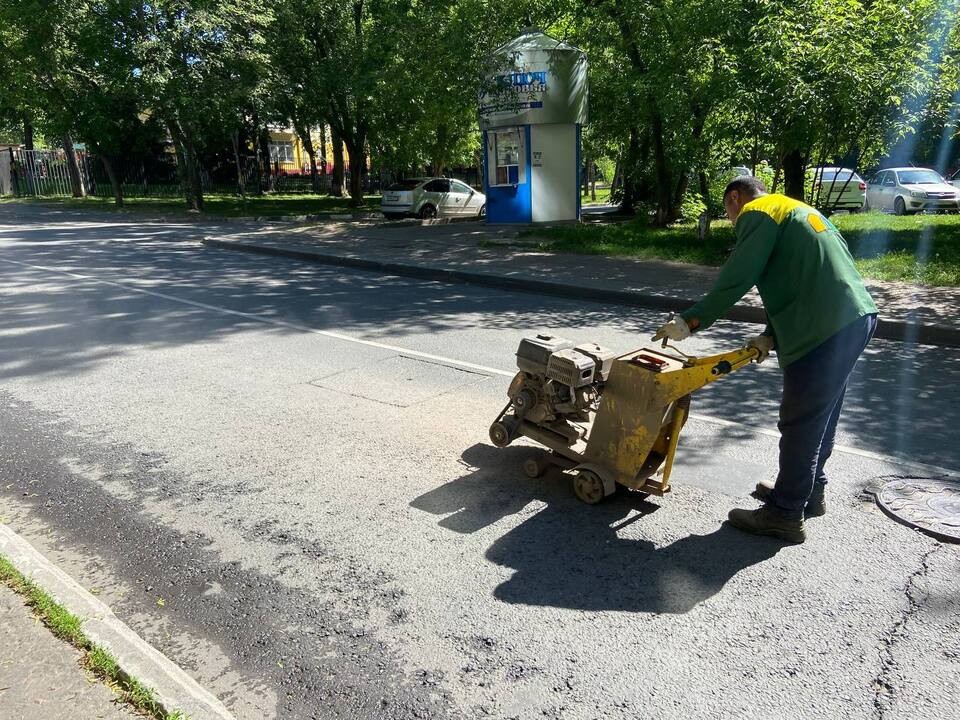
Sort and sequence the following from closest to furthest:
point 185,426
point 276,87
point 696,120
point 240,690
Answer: point 240,690 → point 185,426 → point 696,120 → point 276,87

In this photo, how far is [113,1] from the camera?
24.8 meters

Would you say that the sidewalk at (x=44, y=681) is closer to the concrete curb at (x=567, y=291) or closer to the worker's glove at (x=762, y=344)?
the worker's glove at (x=762, y=344)

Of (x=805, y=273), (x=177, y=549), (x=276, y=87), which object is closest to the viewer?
(x=805, y=273)

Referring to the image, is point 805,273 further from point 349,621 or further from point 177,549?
point 177,549

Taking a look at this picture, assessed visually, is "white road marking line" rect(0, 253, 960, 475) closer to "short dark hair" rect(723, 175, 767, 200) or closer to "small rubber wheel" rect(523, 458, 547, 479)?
"small rubber wheel" rect(523, 458, 547, 479)

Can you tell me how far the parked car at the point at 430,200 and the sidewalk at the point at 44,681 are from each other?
22.6m

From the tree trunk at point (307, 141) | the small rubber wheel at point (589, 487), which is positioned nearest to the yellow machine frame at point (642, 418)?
the small rubber wheel at point (589, 487)

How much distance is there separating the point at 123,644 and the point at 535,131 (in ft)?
61.6

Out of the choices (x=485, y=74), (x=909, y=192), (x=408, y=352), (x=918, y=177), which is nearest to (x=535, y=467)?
(x=408, y=352)

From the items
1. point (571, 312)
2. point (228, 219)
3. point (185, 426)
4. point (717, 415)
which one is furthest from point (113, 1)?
point (717, 415)

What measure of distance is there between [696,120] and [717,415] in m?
10.00

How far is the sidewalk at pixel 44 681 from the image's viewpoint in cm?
251

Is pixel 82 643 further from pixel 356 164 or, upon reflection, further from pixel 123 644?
pixel 356 164

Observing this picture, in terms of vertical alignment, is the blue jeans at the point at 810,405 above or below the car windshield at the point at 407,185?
below
